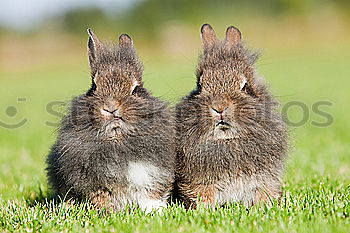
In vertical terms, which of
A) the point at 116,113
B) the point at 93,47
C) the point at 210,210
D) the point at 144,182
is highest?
the point at 93,47

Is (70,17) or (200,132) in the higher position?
(70,17)

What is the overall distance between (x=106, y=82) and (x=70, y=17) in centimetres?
5495

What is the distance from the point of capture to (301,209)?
418 centimetres

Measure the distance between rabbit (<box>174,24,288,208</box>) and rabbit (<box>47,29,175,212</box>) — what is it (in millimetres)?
189

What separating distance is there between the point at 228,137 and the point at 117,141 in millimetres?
902

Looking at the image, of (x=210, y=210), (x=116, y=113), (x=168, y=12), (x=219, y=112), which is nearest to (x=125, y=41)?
(x=116, y=113)

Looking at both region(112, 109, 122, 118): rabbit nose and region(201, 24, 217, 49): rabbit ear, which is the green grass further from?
region(112, 109, 122, 118): rabbit nose

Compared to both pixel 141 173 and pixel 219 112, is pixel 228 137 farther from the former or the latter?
pixel 141 173

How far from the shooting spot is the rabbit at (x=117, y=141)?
165 inches

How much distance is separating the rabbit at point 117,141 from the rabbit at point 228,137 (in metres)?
0.19

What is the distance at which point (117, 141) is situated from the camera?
424 cm

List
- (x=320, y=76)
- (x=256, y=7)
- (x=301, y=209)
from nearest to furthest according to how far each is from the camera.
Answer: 1. (x=301, y=209)
2. (x=320, y=76)
3. (x=256, y=7)

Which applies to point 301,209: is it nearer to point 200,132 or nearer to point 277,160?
point 277,160

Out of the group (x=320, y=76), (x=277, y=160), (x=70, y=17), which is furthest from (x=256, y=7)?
(x=277, y=160)
